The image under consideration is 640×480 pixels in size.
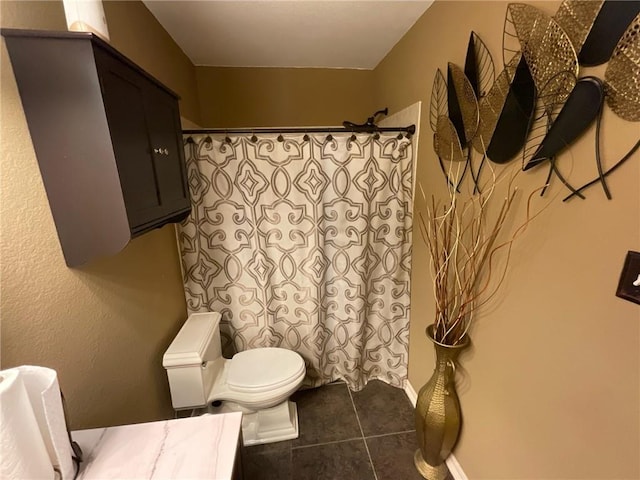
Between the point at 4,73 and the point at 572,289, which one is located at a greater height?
the point at 4,73

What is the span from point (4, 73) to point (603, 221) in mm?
1552

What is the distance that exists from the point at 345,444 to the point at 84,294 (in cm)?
148

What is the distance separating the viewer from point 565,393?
0.86 metres

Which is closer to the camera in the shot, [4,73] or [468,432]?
[4,73]

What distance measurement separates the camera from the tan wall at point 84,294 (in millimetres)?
742

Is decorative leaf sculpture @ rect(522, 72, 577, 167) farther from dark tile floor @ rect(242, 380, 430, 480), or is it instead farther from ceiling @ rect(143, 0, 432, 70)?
dark tile floor @ rect(242, 380, 430, 480)

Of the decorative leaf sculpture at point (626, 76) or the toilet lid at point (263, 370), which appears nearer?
the decorative leaf sculpture at point (626, 76)

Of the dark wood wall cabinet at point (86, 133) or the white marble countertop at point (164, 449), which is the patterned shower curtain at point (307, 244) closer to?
the dark wood wall cabinet at point (86, 133)

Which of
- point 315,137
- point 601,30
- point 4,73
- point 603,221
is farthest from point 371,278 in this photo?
point 4,73

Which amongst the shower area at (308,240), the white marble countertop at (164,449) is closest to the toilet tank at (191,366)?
the shower area at (308,240)

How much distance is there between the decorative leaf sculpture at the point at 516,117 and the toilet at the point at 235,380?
A: 140 cm

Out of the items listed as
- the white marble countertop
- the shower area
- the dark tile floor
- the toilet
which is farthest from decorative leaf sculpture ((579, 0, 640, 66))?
the dark tile floor

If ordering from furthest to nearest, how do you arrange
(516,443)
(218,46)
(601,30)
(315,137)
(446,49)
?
(218,46) → (315,137) → (446,49) → (516,443) → (601,30)

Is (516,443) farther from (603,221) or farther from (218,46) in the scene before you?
(218,46)
